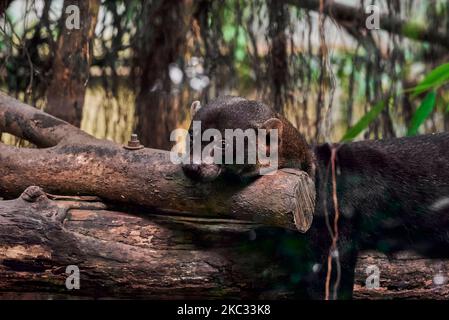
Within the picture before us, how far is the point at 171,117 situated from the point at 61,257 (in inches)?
106

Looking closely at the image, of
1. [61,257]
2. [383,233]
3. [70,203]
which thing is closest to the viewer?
[61,257]

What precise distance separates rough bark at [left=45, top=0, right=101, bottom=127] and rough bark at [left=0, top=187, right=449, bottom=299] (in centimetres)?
131

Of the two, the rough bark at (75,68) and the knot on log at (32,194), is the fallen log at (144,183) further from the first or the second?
the rough bark at (75,68)

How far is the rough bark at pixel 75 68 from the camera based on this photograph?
475cm

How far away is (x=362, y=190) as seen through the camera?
4059mm

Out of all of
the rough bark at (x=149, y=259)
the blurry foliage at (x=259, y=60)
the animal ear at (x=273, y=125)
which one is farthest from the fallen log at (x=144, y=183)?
the blurry foliage at (x=259, y=60)

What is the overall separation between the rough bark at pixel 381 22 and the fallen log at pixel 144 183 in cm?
236

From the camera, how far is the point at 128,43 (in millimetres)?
5973

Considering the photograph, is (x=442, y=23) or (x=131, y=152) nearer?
(x=131, y=152)

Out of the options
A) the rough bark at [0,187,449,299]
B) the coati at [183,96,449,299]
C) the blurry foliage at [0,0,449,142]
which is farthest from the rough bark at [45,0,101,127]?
the rough bark at [0,187,449,299]

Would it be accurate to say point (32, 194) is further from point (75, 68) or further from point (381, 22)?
point (381, 22)

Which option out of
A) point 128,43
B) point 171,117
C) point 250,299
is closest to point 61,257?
point 250,299

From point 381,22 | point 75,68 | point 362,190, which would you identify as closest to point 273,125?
point 362,190

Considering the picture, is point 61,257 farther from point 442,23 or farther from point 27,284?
point 442,23
